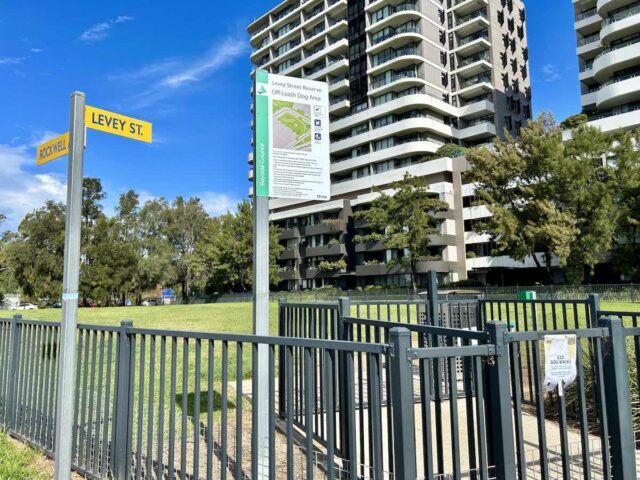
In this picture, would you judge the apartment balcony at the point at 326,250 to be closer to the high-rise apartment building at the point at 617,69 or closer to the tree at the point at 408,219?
the tree at the point at 408,219

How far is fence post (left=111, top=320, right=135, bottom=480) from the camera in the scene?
4188 mm

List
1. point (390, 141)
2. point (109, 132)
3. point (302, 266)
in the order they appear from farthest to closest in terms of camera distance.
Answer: point (302, 266) < point (390, 141) < point (109, 132)

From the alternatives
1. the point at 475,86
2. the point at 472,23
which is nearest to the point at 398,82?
the point at 475,86

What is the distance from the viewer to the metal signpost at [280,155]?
4.57 m

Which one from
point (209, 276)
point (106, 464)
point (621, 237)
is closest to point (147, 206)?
point (209, 276)

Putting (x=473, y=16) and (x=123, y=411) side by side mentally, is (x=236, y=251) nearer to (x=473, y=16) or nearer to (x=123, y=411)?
(x=473, y=16)

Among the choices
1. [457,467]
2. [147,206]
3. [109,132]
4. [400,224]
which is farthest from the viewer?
[147,206]

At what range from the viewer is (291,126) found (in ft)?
15.6

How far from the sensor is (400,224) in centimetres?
4859

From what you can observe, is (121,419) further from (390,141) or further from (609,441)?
(390,141)

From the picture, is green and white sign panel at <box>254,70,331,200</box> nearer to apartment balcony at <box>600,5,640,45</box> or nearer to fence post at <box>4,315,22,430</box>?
fence post at <box>4,315,22,430</box>

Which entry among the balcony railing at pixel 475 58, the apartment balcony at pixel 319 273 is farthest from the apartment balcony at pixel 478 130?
the apartment balcony at pixel 319 273

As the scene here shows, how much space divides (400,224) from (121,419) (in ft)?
149

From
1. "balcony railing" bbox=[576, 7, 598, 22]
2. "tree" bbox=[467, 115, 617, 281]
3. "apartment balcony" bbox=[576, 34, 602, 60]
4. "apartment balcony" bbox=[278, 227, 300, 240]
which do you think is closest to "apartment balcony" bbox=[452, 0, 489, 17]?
"balcony railing" bbox=[576, 7, 598, 22]
